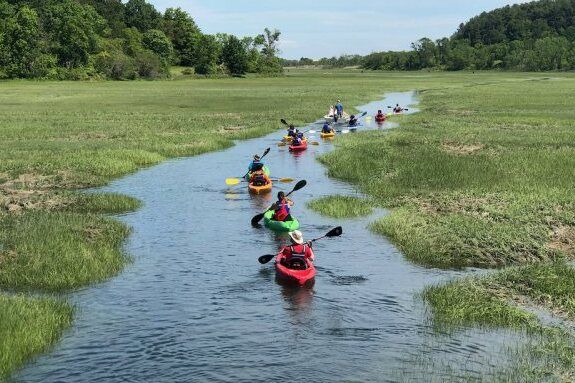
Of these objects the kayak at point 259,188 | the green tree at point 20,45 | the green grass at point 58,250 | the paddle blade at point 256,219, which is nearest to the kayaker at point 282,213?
the paddle blade at point 256,219

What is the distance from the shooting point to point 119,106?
7894cm

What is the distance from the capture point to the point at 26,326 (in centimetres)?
1424

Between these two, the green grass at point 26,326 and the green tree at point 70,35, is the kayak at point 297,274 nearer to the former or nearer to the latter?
the green grass at point 26,326

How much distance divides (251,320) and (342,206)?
1264cm

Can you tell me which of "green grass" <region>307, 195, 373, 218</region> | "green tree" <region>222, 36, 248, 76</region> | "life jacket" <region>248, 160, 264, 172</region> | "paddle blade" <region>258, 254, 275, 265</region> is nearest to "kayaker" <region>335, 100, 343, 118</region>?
"life jacket" <region>248, 160, 264, 172</region>

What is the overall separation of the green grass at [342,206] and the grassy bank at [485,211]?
3.92 feet

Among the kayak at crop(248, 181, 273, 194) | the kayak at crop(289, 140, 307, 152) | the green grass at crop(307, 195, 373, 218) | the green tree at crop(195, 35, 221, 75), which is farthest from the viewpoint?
the green tree at crop(195, 35, 221, 75)

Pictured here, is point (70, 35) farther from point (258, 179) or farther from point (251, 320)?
point (251, 320)

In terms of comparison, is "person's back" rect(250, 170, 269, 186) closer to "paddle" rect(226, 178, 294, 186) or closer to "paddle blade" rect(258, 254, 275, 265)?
"paddle" rect(226, 178, 294, 186)

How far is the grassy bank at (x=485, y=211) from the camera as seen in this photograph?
16.3 m

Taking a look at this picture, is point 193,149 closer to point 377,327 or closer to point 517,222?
point 517,222

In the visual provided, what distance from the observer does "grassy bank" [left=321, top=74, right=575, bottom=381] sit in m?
16.3

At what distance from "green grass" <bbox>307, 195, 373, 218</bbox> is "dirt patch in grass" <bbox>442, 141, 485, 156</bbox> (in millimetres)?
13859

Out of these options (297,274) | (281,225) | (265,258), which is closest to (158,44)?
(281,225)
